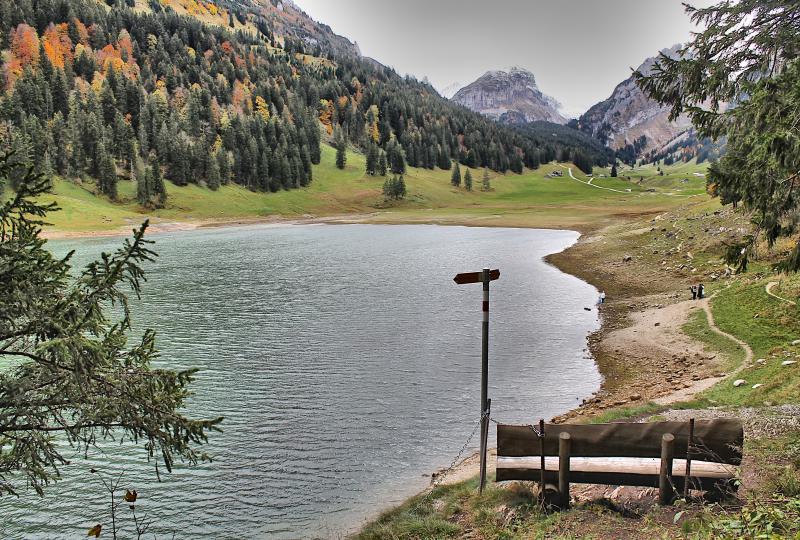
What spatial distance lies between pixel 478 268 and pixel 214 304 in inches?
1199

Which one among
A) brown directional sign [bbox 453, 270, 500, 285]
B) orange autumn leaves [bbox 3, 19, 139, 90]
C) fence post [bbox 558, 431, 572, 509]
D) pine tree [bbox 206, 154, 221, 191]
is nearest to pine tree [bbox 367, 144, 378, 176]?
pine tree [bbox 206, 154, 221, 191]

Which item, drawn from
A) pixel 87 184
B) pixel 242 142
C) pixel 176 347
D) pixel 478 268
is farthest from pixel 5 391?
pixel 242 142

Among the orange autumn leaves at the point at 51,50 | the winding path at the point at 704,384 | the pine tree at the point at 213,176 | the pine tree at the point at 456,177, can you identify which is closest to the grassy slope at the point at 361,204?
the pine tree at the point at 213,176

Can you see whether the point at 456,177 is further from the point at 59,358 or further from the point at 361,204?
the point at 59,358

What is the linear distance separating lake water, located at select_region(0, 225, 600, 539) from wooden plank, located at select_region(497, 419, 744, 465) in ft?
17.6

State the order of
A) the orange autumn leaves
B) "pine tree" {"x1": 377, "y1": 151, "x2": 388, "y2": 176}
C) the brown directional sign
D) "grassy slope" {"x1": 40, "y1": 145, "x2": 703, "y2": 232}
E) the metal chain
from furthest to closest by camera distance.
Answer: "pine tree" {"x1": 377, "y1": 151, "x2": 388, "y2": 176}
the orange autumn leaves
"grassy slope" {"x1": 40, "y1": 145, "x2": 703, "y2": 232}
the metal chain
the brown directional sign

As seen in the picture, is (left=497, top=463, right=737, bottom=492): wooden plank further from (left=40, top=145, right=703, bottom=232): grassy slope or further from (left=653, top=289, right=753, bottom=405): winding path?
(left=40, top=145, right=703, bottom=232): grassy slope

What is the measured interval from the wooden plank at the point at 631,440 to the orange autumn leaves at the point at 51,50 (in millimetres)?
195185

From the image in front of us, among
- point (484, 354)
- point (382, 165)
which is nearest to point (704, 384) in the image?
point (484, 354)

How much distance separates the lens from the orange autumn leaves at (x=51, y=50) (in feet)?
544

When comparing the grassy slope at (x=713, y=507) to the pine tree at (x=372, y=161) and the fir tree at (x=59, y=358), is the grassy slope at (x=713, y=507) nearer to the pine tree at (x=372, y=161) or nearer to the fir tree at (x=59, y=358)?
the fir tree at (x=59, y=358)

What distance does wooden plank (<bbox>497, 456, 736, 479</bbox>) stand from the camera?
10.5 meters

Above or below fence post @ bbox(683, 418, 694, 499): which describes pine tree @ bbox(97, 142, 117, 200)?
above

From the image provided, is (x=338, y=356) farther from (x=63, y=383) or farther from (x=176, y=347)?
(x=63, y=383)
